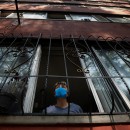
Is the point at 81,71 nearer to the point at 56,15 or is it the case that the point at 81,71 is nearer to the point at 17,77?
the point at 17,77

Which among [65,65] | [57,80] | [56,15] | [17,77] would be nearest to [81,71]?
[65,65]

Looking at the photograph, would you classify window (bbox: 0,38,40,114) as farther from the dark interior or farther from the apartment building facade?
the dark interior

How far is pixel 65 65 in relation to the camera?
3.26m

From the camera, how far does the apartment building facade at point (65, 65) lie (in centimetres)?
230

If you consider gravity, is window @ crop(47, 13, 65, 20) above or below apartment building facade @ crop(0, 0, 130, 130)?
above

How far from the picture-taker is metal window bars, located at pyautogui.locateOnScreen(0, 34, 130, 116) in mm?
2777

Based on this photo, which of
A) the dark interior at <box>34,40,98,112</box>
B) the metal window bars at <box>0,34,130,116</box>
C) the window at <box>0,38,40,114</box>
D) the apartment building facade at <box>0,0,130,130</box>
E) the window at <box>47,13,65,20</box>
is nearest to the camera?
the apartment building facade at <box>0,0,130,130</box>

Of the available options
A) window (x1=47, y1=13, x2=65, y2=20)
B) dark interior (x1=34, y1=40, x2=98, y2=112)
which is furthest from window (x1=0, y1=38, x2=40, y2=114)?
window (x1=47, y1=13, x2=65, y2=20)

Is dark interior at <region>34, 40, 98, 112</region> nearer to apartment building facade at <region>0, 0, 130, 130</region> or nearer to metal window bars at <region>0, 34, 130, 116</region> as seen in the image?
apartment building facade at <region>0, 0, 130, 130</region>

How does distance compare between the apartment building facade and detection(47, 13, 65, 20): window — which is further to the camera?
detection(47, 13, 65, 20): window

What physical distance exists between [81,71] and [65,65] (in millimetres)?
781

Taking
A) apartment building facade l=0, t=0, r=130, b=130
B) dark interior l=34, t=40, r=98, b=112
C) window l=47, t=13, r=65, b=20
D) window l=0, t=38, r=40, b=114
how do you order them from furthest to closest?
window l=47, t=13, r=65, b=20
dark interior l=34, t=40, r=98, b=112
window l=0, t=38, r=40, b=114
apartment building facade l=0, t=0, r=130, b=130

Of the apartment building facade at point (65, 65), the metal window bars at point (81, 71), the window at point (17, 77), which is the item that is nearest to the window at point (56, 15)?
the apartment building facade at point (65, 65)

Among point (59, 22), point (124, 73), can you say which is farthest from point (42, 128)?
point (59, 22)
